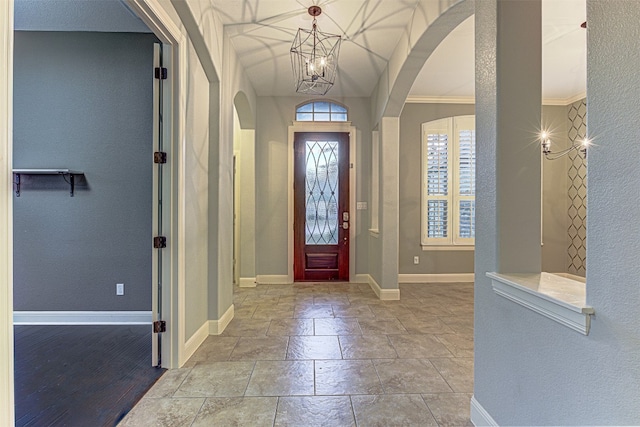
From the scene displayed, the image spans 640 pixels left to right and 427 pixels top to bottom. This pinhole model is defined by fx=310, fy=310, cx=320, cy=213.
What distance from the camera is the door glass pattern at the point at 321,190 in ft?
16.9

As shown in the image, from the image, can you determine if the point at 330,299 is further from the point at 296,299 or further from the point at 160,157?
the point at 160,157

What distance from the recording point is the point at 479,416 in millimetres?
1721

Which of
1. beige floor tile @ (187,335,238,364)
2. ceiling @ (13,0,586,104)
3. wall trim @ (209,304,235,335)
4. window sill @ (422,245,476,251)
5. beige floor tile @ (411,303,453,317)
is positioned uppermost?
ceiling @ (13,0,586,104)

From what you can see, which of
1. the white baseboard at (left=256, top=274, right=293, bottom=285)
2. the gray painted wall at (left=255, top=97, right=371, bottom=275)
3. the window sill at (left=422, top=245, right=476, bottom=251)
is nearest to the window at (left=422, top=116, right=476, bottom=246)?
the window sill at (left=422, top=245, right=476, bottom=251)

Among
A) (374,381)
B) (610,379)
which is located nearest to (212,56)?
(374,381)

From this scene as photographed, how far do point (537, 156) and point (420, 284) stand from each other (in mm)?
3885

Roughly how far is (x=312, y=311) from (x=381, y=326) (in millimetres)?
Result: 874

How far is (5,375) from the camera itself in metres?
1.04

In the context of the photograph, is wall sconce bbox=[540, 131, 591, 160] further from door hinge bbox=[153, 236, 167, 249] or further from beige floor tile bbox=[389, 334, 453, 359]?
door hinge bbox=[153, 236, 167, 249]

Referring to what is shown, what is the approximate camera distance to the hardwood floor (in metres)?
1.86

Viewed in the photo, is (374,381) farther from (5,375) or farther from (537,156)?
A: (5,375)

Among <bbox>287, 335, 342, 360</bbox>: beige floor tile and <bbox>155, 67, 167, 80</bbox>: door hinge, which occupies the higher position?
<bbox>155, 67, 167, 80</bbox>: door hinge

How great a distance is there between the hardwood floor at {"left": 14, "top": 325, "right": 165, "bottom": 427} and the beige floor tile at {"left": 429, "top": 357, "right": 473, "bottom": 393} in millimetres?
2107

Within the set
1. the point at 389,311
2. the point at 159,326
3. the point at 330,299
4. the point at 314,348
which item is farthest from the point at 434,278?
the point at 159,326
